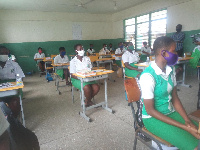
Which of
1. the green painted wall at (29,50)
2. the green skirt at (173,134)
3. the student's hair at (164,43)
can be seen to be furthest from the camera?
the green painted wall at (29,50)

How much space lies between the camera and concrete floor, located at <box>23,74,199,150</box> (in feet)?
7.56

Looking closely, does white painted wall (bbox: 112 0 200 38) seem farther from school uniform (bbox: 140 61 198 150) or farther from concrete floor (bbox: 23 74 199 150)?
school uniform (bbox: 140 61 198 150)

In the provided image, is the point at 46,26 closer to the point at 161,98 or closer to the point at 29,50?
the point at 29,50

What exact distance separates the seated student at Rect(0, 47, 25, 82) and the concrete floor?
0.89 m

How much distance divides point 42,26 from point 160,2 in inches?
263

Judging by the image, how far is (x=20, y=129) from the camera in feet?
3.82

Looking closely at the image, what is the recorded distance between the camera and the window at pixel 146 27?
7938 mm

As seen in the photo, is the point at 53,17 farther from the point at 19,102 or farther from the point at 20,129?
the point at 20,129

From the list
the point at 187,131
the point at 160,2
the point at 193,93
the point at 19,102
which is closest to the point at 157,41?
the point at 187,131


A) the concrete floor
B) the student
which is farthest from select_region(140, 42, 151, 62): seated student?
the concrete floor

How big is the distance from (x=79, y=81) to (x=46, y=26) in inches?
300

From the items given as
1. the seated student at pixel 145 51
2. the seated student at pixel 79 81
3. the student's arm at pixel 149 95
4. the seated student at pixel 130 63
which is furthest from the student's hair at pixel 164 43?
the seated student at pixel 145 51

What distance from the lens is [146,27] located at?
882cm

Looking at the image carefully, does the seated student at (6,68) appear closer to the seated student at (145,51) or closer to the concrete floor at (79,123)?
the concrete floor at (79,123)
